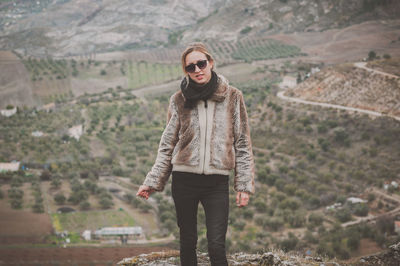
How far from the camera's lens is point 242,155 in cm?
267

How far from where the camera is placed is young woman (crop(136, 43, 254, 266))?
255cm

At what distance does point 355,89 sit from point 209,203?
119ft

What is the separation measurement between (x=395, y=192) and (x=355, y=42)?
44.7 m

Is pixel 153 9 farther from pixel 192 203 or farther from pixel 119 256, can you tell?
pixel 192 203

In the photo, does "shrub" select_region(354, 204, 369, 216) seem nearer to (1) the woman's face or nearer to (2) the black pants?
(2) the black pants

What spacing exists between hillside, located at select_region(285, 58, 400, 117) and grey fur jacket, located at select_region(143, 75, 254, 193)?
31291 mm

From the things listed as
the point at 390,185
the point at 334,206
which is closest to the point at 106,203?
the point at 334,206

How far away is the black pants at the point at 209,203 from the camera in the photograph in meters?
2.54

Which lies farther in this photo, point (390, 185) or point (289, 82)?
point (289, 82)

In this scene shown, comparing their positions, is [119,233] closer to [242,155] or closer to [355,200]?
[355,200]

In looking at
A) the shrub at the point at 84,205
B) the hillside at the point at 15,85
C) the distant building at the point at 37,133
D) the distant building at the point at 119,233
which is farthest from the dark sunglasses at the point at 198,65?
the hillside at the point at 15,85

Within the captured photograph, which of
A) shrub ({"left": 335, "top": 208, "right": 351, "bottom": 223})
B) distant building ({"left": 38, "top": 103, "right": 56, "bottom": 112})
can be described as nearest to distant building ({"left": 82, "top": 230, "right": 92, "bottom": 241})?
shrub ({"left": 335, "top": 208, "right": 351, "bottom": 223})

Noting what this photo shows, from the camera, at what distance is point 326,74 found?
4125cm

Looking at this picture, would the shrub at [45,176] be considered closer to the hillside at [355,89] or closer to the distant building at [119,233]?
the distant building at [119,233]
